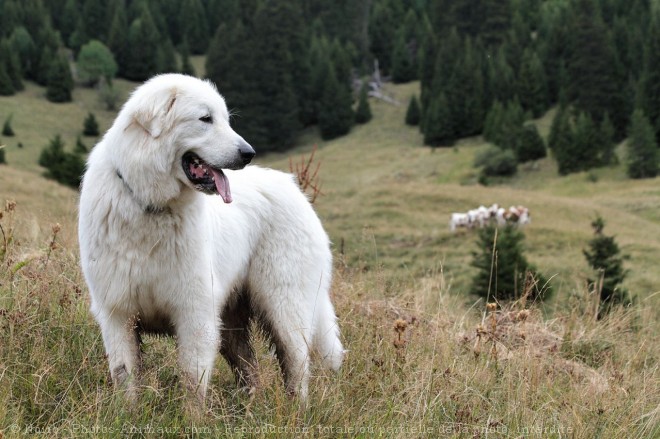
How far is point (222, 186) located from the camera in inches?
147

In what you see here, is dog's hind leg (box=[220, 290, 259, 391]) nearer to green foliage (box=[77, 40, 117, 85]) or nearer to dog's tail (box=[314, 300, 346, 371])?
dog's tail (box=[314, 300, 346, 371])

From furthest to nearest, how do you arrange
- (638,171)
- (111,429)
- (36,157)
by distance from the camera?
1. (36,157)
2. (638,171)
3. (111,429)

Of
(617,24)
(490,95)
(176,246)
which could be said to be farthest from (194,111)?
(617,24)

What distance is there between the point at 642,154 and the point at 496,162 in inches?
368

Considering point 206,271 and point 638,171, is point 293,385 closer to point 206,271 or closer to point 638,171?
point 206,271

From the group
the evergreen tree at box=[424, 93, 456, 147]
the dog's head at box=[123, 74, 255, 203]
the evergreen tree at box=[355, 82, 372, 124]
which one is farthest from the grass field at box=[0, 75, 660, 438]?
the evergreen tree at box=[355, 82, 372, 124]

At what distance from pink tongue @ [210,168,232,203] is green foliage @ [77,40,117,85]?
82609mm

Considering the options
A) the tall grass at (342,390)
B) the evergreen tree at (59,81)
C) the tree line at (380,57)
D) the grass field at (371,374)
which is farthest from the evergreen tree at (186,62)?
the tall grass at (342,390)

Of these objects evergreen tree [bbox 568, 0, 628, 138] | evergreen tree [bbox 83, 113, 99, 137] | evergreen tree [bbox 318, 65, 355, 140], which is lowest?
evergreen tree [bbox 83, 113, 99, 137]

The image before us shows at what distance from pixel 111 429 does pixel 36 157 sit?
56.7m

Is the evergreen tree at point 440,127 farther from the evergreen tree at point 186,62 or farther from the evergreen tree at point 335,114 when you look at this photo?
the evergreen tree at point 186,62

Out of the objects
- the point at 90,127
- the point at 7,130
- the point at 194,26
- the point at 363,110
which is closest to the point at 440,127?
the point at 363,110

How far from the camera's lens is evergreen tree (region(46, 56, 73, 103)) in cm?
7506

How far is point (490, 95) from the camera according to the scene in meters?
68.3
